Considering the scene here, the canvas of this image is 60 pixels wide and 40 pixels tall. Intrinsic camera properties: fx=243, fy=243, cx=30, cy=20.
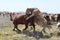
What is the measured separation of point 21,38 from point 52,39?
156cm

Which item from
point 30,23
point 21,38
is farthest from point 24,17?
point 21,38

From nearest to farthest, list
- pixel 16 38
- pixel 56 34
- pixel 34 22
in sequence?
pixel 16 38, pixel 56 34, pixel 34 22

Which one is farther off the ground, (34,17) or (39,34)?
(34,17)

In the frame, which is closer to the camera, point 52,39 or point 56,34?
point 52,39

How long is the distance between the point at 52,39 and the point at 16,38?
1.79 metres

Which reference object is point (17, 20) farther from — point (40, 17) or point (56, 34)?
point (56, 34)

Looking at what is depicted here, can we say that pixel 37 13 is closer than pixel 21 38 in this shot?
No

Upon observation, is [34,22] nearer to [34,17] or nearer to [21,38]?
[34,17]

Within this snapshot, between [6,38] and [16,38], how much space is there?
536 millimetres

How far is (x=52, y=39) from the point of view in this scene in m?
12.1

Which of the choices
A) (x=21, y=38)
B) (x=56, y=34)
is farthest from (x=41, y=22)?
(x=21, y=38)

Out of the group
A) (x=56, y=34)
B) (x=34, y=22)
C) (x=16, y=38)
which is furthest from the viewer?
(x=34, y=22)

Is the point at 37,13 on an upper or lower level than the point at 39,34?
upper

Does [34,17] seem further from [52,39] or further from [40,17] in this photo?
[52,39]
